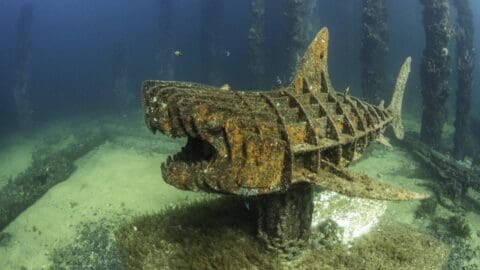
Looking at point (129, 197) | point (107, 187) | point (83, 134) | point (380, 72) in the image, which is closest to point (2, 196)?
point (107, 187)

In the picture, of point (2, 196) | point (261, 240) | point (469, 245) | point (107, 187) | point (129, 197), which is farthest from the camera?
point (2, 196)

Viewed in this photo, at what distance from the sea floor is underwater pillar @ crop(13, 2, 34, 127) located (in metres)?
14.1

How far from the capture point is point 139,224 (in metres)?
6.95

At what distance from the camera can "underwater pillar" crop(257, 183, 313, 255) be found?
534 centimetres

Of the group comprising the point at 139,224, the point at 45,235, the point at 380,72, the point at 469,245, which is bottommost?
the point at 45,235

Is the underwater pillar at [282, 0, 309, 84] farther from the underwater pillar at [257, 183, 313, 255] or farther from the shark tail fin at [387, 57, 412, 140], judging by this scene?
the underwater pillar at [257, 183, 313, 255]

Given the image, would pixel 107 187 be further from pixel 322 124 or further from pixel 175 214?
pixel 322 124

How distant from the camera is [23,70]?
29.2m

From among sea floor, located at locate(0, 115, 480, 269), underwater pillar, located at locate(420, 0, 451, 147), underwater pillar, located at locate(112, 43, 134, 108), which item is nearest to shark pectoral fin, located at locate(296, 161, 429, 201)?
sea floor, located at locate(0, 115, 480, 269)

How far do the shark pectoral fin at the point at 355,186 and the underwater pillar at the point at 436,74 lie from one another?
1209 cm

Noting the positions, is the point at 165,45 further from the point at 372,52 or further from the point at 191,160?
the point at 191,160

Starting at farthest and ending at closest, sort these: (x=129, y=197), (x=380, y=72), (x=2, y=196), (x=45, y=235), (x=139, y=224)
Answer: (x=380, y=72) → (x=2, y=196) → (x=129, y=197) → (x=45, y=235) → (x=139, y=224)

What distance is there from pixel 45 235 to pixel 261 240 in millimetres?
5967

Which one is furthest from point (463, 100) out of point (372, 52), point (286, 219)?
point (286, 219)
